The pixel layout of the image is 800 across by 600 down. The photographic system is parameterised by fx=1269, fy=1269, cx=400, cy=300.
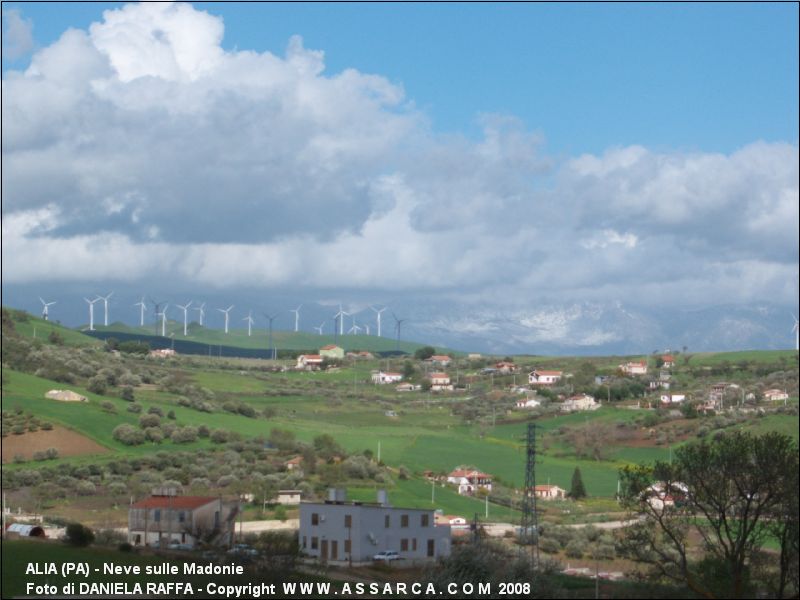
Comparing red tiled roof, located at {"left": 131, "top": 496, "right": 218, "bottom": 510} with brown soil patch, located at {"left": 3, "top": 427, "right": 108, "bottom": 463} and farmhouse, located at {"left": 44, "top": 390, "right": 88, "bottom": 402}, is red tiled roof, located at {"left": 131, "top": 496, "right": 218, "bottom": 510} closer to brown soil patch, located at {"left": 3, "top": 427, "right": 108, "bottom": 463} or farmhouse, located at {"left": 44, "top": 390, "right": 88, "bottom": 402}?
brown soil patch, located at {"left": 3, "top": 427, "right": 108, "bottom": 463}

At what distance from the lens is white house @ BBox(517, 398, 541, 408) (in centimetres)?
14252

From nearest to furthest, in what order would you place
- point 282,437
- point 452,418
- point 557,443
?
point 282,437
point 557,443
point 452,418

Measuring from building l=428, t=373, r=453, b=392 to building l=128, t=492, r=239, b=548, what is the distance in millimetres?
101311

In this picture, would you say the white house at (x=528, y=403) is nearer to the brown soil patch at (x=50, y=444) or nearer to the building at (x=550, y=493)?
the building at (x=550, y=493)

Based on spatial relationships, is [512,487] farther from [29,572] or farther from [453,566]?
[29,572]

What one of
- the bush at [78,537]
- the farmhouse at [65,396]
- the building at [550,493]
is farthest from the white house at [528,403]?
the bush at [78,537]

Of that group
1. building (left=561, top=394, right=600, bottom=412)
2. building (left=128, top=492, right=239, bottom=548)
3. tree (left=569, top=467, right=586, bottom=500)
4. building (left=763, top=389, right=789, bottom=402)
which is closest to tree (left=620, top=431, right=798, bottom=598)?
building (left=128, top=492, right=239, bottom=548)

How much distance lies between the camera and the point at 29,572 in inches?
1580

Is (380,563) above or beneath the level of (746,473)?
beneath

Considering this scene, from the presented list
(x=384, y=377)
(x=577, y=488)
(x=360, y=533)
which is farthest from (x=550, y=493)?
(x=384, y=377)

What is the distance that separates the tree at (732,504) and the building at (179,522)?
2011 cm

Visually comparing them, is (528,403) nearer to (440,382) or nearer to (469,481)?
(440,382)

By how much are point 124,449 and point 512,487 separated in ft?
95.8

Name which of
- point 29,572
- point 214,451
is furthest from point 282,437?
point 29,572
